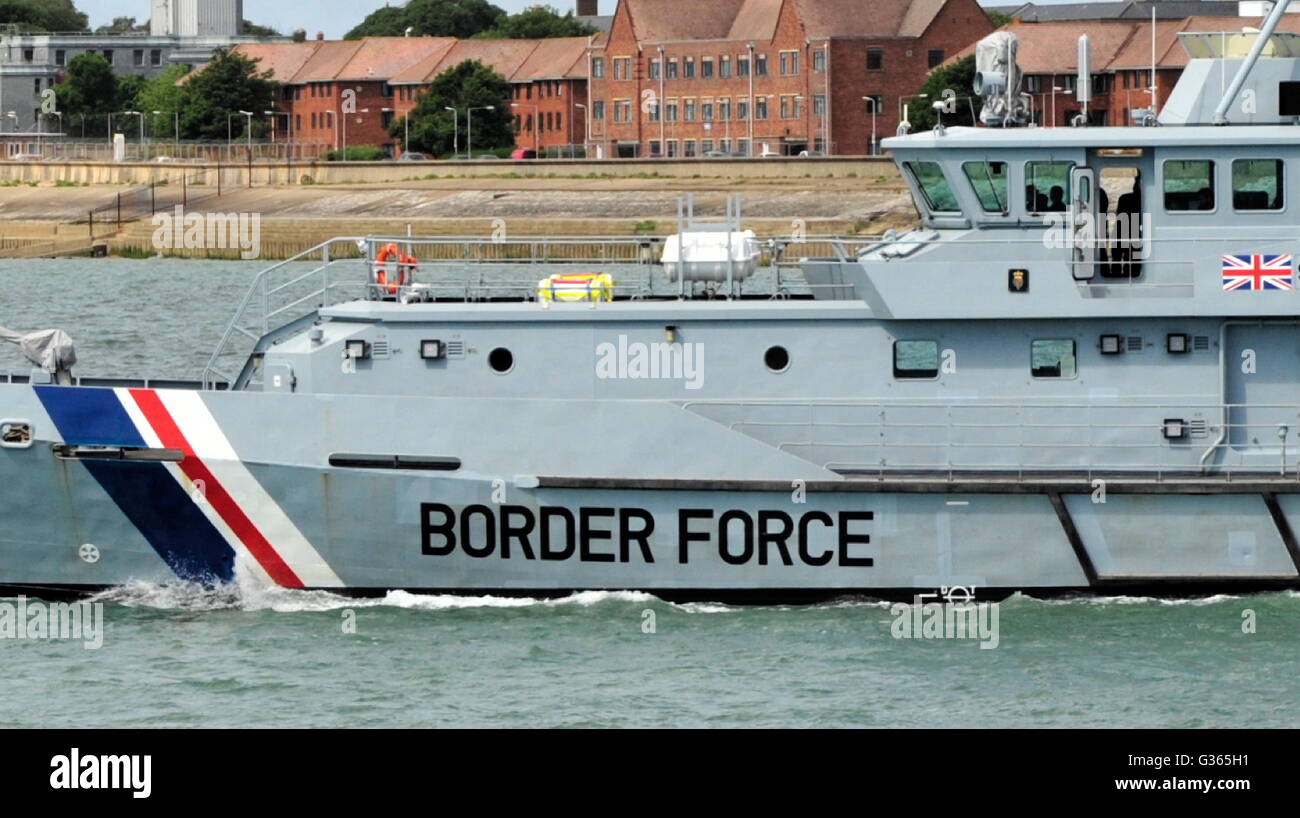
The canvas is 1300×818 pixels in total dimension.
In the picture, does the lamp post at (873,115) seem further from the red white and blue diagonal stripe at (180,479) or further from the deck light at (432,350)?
the red white and blue diagonal stripe at (180,479)

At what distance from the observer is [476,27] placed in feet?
513

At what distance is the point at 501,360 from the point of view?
18766 millimetres

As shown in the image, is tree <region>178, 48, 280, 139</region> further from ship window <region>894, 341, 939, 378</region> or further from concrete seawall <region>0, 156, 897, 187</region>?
ship window <region>894, 341, 939, 378</region>

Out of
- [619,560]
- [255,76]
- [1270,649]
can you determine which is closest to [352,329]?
Answer: [619,560]

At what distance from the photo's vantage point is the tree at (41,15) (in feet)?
588

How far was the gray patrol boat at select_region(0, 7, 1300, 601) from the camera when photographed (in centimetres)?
1816

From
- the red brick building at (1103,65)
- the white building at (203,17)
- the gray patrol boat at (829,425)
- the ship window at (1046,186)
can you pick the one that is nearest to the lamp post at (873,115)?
the red brick building at (1103,65)

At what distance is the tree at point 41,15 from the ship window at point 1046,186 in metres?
162

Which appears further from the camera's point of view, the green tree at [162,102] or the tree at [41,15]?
the tree at [41,15]

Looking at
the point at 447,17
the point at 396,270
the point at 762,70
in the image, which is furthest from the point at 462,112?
the point at 396,270

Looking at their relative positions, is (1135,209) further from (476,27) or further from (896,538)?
(476,27)

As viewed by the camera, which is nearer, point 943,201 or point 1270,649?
point 1270,649

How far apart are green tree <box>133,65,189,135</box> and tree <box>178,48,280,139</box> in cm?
88

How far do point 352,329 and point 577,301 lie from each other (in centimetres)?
205
